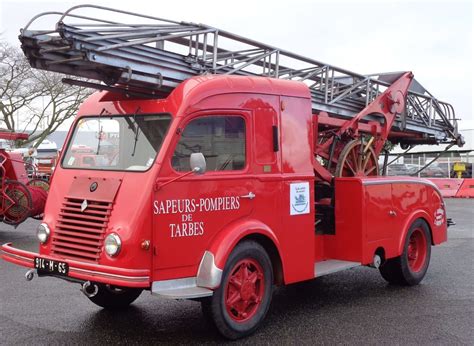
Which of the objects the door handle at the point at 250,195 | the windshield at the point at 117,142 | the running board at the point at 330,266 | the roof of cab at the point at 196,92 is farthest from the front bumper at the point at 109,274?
the running board at the point at 330,266

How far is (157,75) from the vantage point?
527 cm

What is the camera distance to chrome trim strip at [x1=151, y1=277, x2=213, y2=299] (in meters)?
4.66

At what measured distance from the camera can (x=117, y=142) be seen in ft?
18.0

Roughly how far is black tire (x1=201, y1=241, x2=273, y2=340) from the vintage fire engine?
1 cm

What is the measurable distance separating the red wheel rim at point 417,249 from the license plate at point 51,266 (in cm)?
498

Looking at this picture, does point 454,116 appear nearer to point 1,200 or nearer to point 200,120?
point 200,120

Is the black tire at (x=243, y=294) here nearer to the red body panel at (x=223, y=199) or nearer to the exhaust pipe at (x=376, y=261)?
the red body panel at (x=223, y=199)

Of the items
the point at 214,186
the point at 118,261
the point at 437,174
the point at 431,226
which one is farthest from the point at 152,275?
the point at 437,174

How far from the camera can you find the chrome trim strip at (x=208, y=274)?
488 cm

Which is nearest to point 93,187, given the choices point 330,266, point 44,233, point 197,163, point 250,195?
point 44,233

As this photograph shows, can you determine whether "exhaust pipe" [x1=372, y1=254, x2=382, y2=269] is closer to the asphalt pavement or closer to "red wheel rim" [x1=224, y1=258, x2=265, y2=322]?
the asphalt pavement

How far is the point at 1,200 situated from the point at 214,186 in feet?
24.5

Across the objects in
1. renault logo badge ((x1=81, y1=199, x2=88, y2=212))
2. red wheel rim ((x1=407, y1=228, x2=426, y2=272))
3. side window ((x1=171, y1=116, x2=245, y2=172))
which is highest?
side window ((x1=171, y1=116, x2=245, y2=172))

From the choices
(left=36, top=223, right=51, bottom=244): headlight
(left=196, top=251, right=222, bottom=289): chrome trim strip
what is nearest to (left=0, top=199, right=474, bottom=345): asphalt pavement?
(left=196, top=251, right=222, bottom=289): chrome trim strip
